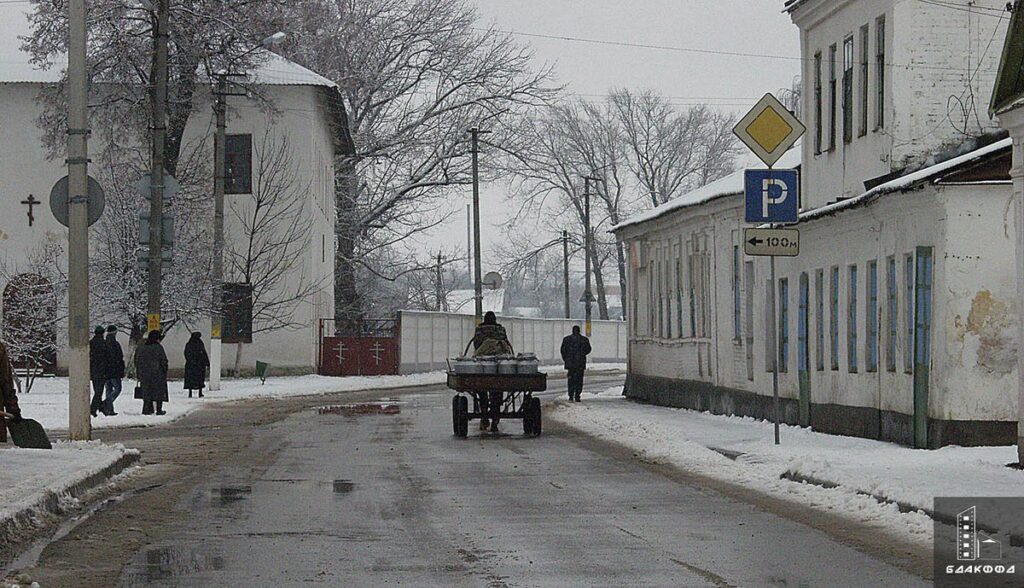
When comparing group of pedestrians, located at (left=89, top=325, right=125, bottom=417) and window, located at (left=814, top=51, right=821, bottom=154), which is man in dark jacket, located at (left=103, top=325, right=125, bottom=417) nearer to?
group of pedestrians, located at (left=89, top=325, right=125, bottom=417)

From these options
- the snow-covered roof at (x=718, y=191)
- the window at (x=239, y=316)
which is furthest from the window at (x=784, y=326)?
the window at (x=239, y=316)

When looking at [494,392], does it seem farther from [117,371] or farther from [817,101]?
[117,371]

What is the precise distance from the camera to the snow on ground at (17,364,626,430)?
2939 cm

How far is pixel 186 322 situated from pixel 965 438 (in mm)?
29796

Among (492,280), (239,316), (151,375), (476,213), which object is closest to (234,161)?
(239,316)

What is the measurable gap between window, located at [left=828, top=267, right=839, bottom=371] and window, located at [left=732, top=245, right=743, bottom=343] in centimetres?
519

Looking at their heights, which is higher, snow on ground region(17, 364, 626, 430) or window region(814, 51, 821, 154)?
window region(814, 51, 821, 154)

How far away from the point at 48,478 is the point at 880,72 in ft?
40.4

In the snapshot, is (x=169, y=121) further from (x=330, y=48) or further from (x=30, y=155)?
(x=330, y=48)

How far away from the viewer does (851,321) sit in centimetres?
2217

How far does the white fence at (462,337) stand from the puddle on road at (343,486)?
38742 mm

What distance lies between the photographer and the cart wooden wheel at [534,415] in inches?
944

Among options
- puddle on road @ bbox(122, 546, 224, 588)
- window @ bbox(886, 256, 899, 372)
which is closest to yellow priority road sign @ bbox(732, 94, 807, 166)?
window @ bbox(886, 256, 899, 372)

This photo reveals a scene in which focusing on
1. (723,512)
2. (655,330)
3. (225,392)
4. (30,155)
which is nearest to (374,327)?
(30,155)
